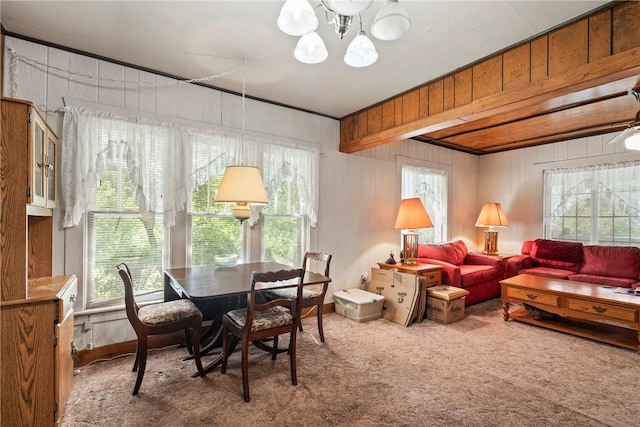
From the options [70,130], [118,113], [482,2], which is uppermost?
[482,2]

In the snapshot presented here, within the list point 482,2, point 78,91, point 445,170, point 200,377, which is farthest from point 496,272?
point 78,91

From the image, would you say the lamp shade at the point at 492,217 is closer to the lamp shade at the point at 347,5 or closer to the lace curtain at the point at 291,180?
the lace curtain at the point at 291,180

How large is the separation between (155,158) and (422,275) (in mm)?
3289

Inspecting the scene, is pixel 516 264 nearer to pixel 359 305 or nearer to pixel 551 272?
pixel 551 272

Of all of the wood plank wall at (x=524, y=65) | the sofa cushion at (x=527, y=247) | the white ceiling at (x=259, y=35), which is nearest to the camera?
the wood plank wall at (x=524, y=65)

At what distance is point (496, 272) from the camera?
4.68 m

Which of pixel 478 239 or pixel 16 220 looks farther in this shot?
pixel 478 239

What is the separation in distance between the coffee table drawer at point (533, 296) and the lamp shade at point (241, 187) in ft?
10.1

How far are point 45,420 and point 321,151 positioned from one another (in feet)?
11.1

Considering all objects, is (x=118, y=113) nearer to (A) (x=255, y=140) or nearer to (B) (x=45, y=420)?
(A) (x=255, y=140)

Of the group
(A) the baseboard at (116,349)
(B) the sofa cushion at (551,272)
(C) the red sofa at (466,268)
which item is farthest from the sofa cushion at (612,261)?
(A) the baseboard at (116,349)

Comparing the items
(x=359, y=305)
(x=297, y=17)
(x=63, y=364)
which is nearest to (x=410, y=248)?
(x=359, y=305)

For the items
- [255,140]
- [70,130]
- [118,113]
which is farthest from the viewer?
[255,140]

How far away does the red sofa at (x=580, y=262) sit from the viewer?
13.1 ft
